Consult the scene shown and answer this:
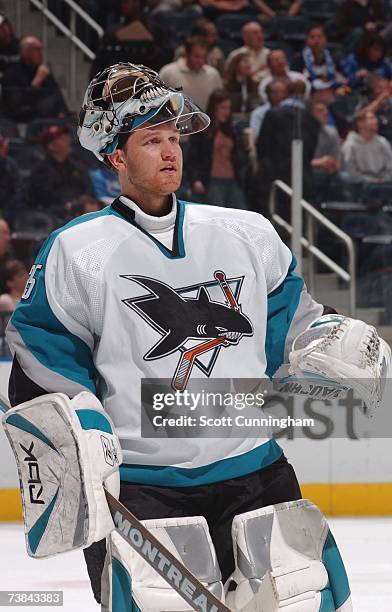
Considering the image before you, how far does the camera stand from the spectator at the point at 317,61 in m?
6.94

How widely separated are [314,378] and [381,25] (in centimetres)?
585

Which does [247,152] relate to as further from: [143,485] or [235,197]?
[143,485]

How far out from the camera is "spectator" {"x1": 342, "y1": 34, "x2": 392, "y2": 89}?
7.05 meters

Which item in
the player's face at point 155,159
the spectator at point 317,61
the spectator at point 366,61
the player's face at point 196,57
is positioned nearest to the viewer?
the player's face at point 155,159

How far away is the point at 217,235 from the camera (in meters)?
2.18

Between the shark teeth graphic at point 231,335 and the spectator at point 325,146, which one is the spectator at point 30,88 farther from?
the shark teeth graphic at point 231,335

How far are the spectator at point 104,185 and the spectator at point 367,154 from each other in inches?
37.5

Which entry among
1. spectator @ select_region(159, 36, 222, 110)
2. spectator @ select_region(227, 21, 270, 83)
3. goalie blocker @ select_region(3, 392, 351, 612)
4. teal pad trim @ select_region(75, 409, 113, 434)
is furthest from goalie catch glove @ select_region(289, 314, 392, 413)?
spectator @ select_region(227, 21, 270, 83)

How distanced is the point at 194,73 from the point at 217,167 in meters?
1.04

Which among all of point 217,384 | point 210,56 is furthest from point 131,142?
point 210,56

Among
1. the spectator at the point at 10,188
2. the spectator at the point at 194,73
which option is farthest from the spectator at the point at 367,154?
the spectator at the point at 10,188

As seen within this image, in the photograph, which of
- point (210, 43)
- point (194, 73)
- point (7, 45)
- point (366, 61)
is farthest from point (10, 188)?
point (366, 61)

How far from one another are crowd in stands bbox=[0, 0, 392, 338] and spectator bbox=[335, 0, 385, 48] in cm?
71

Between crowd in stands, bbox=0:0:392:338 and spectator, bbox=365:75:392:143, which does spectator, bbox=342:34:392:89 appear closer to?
crowd in stands, bbox=0:0:392:338
